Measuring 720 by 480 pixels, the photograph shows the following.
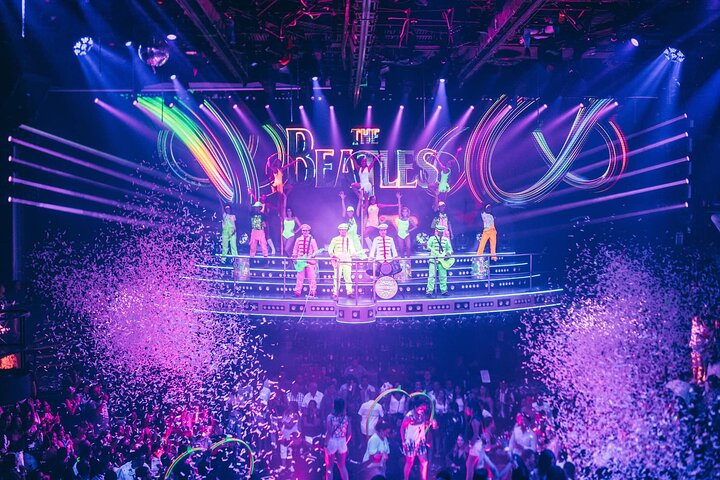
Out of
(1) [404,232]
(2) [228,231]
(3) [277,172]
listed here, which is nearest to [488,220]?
(1) [404,232]

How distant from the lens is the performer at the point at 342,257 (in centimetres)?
1035

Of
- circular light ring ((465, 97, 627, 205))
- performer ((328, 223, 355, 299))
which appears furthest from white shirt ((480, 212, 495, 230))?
performer ((328, 223, 355, 299))

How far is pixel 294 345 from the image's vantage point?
1196 cm

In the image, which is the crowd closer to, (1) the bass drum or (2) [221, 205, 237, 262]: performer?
(1) the bass drum

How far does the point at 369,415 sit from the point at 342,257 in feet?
9.84

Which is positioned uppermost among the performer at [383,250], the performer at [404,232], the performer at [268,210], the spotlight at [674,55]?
the spotlight at [674,55]

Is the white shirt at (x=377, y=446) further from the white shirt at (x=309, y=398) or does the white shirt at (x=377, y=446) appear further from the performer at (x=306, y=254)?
the performer at (x=306, y=254)

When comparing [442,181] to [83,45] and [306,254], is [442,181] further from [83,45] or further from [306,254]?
[83,45]

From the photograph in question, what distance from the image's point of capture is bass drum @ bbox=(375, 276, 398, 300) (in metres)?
10.3

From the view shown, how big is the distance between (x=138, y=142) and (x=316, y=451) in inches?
327

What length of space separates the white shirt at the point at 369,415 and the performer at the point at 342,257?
2.36m

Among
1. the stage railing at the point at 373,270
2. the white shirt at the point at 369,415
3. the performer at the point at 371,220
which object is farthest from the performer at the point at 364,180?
the white shirt at the point at 369,415

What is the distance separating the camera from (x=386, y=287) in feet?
33.8

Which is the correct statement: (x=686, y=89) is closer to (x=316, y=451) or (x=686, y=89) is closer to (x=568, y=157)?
(x=568, y=157)
